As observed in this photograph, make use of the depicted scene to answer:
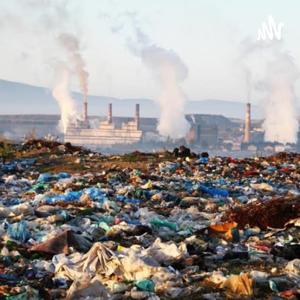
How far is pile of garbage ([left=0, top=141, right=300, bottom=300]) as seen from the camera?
4.10 metres

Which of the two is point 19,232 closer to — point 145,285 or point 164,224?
point 164,224

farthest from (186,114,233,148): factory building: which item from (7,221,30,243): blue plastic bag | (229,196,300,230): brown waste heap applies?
(7,221,30,243): blue plastic bag

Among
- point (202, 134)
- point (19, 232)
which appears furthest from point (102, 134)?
point (19, 232)

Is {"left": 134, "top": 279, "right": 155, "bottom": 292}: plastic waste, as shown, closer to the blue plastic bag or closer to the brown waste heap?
the blue plastic bag

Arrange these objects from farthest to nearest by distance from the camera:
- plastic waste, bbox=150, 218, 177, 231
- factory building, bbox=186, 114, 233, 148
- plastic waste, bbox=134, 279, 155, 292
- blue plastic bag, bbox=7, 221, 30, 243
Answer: factory building, bbox=186, 114, 233, 148
plastic waste, bbox=150, 218, 177, 231
blue plastic bag, bbox=7, 221, 30, 243
plastic waste, bbox=134, 279, 155, 292

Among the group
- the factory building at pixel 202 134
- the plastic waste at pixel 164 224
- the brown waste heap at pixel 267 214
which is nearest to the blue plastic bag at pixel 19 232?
the plastic waste at pixel 164 224

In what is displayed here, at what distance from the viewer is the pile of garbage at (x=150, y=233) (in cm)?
410

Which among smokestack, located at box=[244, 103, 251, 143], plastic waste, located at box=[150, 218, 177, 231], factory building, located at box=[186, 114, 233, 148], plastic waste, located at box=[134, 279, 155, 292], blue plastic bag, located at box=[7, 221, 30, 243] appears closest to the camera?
plastic waste, located at box=[134, 279, 155, 292]

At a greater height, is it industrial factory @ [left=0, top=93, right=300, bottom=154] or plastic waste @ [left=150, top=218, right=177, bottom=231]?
plastic waste @ [left=150, top=218, right=177, bottom=231]

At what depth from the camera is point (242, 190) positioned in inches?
382

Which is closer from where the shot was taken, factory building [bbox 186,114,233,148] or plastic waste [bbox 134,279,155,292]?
plastic waste [bbox 134,279,155,292]

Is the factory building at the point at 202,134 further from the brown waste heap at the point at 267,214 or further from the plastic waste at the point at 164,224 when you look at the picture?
the plastic waste at the point at 164,224

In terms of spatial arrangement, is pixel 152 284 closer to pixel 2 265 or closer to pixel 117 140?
pixel 2 265

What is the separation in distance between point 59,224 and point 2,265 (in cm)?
177
